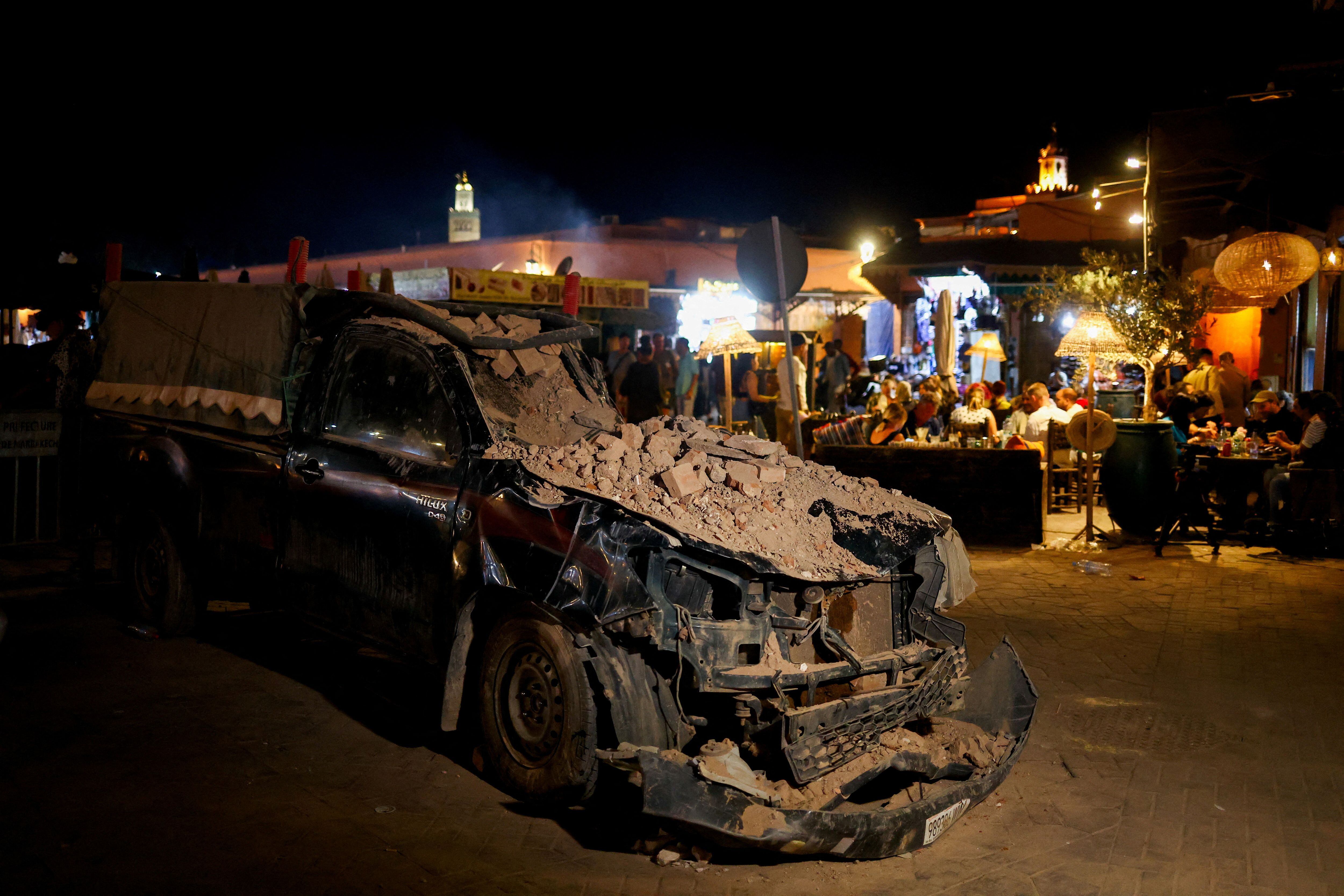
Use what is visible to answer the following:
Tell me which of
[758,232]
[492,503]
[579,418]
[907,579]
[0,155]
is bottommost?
[907,579]

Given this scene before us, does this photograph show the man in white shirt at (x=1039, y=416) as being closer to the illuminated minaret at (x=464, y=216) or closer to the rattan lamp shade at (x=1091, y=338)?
the rattan lamp shade at (x=1091, y=338)

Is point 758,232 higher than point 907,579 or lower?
higher

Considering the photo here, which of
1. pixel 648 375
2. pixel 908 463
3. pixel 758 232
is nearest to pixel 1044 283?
pixel 648 375

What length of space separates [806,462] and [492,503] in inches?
72.7

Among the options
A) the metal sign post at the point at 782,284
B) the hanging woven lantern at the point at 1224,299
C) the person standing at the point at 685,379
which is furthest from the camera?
the person standing at the point at 685,379

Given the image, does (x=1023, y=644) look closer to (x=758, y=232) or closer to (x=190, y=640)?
(x=758, y=232)

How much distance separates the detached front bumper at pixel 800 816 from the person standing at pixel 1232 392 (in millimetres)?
13128

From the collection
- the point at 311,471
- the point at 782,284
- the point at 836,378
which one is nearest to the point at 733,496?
the point at 311,471

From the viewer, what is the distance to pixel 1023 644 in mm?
7094

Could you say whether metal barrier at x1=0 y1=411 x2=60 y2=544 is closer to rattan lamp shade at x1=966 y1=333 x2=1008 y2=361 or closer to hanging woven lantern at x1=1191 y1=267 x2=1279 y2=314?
hanging woven lantern at x1=1191 y1=267 x2=1279 y2=314

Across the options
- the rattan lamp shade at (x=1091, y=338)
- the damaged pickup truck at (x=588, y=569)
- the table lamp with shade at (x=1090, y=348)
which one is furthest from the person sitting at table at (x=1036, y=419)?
the damaged pickup truck at (x=588, y=569)

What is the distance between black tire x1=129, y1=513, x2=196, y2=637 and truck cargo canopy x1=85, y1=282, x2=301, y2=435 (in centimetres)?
81

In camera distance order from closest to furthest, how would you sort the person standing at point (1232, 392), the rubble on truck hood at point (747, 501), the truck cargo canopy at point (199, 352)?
A: 1. the rubble on truck hood at point (747, 501)
2. the truck cargo canopy at point (199, 352)
3. the person standing at point (1232, 392)

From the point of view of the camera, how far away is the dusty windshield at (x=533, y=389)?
202 inches
